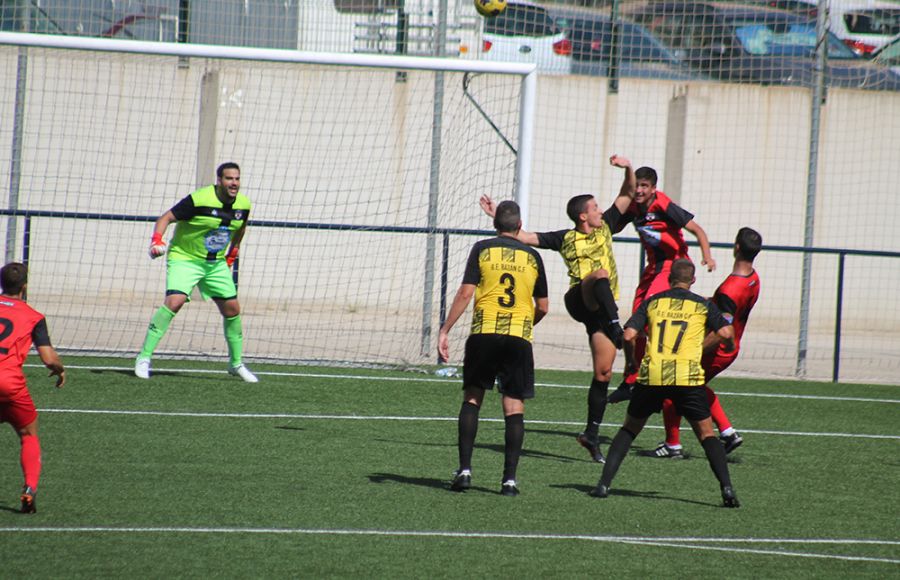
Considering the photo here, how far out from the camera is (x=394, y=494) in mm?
7152

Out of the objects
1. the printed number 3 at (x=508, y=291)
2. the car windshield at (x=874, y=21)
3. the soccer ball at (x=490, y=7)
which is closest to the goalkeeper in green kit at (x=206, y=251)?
the soccer ball at (x=490, y=7)

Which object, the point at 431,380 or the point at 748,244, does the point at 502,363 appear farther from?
the point at 431,380

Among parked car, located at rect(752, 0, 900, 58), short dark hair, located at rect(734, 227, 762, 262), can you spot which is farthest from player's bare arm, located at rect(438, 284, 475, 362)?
parked car, located at rect(752, 0, 900, 58)

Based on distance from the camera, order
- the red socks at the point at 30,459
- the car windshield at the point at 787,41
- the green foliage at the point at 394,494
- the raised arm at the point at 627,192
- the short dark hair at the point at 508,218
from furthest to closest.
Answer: the car windshield at the point at 787,41 → the raised arm at the point at 627,192 → the short dark hair at the point at 508,218 → the red socks at the point at 30,459 → the green foliage at the point at 394,494

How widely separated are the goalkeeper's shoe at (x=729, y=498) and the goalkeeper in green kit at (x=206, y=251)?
588 cm

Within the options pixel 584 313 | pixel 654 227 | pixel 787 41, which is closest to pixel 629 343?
pixel 584 313

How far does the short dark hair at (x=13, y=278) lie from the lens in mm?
6254

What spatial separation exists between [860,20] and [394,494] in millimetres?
15592

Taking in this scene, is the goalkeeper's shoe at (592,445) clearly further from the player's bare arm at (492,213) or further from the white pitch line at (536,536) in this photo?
the white pitch line at (536,536)

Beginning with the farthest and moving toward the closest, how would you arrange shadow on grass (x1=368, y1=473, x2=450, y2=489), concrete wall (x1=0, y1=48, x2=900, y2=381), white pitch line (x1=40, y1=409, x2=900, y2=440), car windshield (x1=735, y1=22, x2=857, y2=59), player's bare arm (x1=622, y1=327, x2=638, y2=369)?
car windshield (x1=735, y1=22, x2=857, y2=59) → concrete wall (x1=0, y1=48, x2=900, y2=381) → white pitch line (x1=40, y1=409, x2=900, y2=440) → shadow on grass (x1=368, y1=473, x2=450, y2=489) → player's bare arm (x1=622, y1=327, x2=638, y2=369)

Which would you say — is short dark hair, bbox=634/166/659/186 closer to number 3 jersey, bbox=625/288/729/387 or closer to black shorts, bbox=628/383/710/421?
number 3 jersey, bbox=625/288/729/387

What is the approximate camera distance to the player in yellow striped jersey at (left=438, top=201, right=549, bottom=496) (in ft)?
23.4

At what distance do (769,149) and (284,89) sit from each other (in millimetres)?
8730

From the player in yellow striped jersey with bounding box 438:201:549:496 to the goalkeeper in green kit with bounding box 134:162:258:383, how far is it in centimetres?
480
